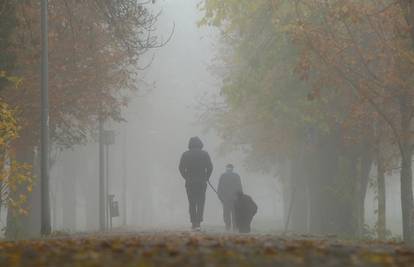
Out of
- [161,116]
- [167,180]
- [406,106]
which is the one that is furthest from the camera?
[167,180]

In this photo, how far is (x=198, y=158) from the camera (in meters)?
17.5

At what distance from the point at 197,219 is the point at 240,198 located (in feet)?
4.31

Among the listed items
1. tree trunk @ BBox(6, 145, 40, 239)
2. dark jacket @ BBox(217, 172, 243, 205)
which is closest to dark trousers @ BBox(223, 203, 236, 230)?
dark jacket @ BBox(217, 172, 243, 205)

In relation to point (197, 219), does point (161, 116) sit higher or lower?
higher

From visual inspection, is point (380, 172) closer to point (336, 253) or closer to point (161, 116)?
point (336, 253)

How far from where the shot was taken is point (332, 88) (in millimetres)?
20203

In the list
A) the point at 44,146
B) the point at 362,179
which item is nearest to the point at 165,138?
the point at 362,179

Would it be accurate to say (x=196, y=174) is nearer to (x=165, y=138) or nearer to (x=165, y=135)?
(x=165, y=135)

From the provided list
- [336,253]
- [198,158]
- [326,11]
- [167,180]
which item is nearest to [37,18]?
[198,158]

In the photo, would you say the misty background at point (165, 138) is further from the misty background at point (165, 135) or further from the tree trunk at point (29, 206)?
the tree trunk at point (29, 206)

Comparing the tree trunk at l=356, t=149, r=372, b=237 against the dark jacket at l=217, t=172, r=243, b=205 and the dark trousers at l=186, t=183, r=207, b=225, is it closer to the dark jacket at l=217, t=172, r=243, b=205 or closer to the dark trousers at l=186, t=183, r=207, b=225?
the dark jacket at l=217, t=172, r=243, b=205

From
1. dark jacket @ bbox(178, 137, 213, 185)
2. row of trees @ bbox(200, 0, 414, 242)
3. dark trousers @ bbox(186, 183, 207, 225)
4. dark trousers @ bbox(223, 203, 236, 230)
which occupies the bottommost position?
dark trousers @ bbox(223, 203, 236, 230)

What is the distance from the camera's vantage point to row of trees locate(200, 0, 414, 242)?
16844mm

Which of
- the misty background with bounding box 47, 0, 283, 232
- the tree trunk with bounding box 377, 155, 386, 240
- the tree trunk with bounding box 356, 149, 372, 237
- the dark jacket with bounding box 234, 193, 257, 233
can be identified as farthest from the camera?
the misty background with bounding box 47, 0, 283, 232
